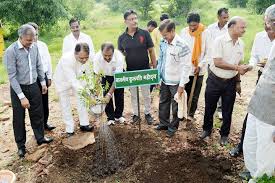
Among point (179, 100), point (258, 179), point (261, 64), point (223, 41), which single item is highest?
point (223, 41)

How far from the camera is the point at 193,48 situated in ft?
18.0

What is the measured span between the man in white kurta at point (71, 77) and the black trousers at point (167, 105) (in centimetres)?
124

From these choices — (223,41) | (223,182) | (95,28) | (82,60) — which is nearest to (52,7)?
(95,28)

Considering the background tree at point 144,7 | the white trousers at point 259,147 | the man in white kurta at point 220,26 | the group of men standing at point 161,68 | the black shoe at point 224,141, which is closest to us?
the white trousers at point 259,147

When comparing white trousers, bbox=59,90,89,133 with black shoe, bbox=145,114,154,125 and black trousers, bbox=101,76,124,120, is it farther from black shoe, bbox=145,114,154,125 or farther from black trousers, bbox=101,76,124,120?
black shoe, bbox=145,114,154,125

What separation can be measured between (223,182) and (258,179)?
0.65m

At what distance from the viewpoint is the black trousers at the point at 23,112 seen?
15.9 ft

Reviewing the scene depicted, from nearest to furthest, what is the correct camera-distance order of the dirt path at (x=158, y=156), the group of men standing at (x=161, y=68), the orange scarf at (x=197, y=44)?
the dirt path at (x=158, y=156) < the group of men standing at (x=161, y=68) < the orange scarf at (x=197, y=44)

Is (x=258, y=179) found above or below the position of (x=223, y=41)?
below

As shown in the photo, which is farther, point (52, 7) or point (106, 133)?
point (52, 7)

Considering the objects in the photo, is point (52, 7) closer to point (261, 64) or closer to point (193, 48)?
point (193, 48)

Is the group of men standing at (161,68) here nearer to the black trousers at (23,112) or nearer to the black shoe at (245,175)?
the black trousers at (23,112)

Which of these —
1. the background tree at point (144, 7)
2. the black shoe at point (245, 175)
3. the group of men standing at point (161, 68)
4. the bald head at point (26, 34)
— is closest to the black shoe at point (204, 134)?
the group of men standing at point (161, 68)

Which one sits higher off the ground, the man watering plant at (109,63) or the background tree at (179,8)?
the background tree at (179,8)
